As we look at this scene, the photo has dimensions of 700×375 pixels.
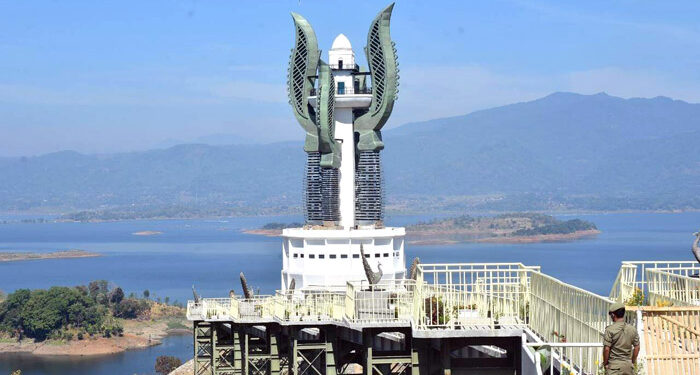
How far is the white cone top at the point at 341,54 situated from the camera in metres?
51.2

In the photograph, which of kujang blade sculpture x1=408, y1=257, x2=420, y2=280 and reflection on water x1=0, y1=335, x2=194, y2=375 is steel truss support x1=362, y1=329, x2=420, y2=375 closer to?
kujang blade sculpture x1=408, y1=257, x2=420, y2=280

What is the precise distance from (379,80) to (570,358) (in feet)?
104

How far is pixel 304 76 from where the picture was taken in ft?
169

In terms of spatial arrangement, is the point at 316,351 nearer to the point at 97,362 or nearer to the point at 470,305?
the point at 470,305

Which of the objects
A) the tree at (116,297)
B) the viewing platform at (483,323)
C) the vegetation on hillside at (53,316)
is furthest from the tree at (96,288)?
the viewing platform at (483,323)

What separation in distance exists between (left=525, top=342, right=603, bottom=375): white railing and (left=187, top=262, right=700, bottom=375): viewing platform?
1.1 inches

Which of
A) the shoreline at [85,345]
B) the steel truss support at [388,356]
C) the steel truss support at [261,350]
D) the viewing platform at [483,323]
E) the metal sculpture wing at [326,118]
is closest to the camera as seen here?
the viewing platform at [483,323]

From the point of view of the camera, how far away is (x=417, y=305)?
2672 cm

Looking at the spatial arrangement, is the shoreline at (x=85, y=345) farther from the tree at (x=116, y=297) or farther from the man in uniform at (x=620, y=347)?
the man in uniform at (x=620, y=347)

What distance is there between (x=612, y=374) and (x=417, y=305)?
12044 mm

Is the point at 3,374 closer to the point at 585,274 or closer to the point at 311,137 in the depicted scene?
the point at 311,137

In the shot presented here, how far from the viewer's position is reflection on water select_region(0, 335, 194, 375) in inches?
3942

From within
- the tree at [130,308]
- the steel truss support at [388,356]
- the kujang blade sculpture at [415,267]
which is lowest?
the tree at [130,308]

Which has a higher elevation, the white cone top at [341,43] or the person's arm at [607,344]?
the white cone top at [341,43]
